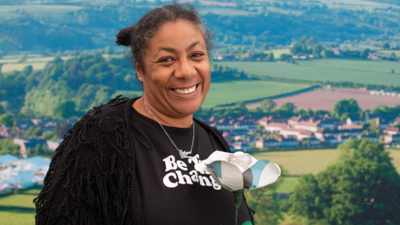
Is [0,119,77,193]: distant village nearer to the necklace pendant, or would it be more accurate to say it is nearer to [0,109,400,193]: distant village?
[0,109,400,193]: distant village

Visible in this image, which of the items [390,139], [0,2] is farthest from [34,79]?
[390,139]

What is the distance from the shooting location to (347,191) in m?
36.1

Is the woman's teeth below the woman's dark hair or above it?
below

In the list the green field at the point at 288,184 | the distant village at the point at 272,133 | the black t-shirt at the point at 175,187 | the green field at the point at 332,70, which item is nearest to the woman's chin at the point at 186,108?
the black t-shirt at the point at 175,187

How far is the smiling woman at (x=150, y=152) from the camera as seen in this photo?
1.56 metres

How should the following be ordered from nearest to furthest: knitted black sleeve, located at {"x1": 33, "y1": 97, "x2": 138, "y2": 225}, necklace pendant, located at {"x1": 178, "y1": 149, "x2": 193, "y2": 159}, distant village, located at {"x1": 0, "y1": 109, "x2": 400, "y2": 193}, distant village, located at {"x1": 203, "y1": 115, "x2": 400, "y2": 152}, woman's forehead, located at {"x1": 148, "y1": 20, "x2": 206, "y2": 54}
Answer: knitted black sleeve, located at {"x1": 33, "y1": 97, "x2": 138, "y2": 225} < woman's forehead, located at {"x1": 148, "y1": 20, "x2": 206, "y2": 54} < necklace pendant, located at {"x1": 178, "y1": 149, "x2": 193, "y2": 159} < distant village, located at {"x1": 0, "y1": 109, "x2": 400, "y2": 193} < distant village, located at {"x1": 203, "y1": 115, "x2": 400, "y2": 152}

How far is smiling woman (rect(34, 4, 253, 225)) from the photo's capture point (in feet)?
5.10

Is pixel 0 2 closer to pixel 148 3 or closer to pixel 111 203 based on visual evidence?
pixel 148 3

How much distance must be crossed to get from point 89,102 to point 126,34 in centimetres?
4661

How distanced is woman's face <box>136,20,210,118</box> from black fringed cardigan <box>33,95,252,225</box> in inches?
11.5

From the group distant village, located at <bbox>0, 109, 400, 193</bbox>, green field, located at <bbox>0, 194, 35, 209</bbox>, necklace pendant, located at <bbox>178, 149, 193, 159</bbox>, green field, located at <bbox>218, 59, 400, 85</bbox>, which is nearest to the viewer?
necklace pendant, located at <bbox>178, 149, 193, 159</bbox>

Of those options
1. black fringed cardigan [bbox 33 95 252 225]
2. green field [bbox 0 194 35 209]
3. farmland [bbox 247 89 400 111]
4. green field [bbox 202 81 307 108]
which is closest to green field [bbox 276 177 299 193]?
farmland [bbox 247 89 400 111]

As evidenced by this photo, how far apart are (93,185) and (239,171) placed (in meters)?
0.63

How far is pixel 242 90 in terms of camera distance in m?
46.3
